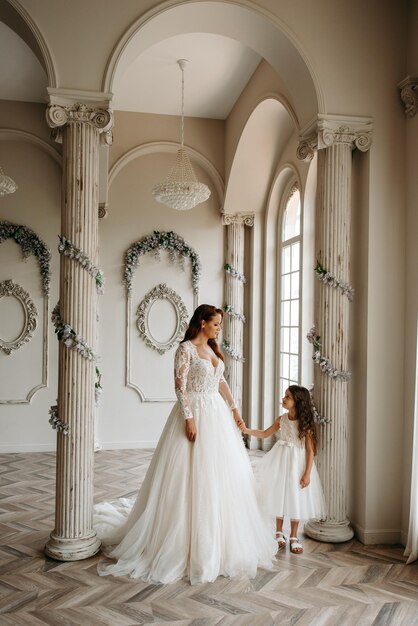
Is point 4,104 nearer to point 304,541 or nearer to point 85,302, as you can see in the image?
point 85,302

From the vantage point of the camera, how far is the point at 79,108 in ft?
12.8

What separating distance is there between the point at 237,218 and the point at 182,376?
4.48 m

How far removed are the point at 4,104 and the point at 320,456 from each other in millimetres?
6013

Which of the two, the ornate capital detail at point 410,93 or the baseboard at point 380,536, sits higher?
the ornate capital detail at point 410,93

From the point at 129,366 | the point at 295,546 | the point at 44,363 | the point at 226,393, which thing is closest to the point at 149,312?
the point at 129,366

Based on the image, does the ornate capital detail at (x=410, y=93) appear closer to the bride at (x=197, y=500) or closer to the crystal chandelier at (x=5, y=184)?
the bride at (x=197, y=500)

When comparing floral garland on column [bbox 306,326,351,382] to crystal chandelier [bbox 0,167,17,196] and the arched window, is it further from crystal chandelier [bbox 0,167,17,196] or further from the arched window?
crystal chandelier [bbox 0,167,17,196]

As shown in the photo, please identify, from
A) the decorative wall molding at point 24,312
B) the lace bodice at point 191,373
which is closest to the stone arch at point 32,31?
the lace bodice at point 191,373

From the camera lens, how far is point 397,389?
4.34 metres

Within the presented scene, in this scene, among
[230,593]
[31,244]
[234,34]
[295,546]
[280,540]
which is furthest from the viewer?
[31,244]

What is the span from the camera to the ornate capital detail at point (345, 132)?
4273 mm

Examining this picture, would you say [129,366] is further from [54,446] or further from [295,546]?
[295,546]

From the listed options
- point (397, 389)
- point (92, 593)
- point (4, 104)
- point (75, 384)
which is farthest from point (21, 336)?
point (397, 389)

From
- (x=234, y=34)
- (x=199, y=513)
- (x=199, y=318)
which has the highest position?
(x=234, y=34)
